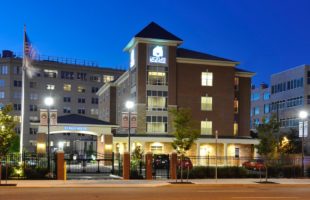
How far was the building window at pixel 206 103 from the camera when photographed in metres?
69.8

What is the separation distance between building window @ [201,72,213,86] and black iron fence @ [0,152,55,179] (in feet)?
129

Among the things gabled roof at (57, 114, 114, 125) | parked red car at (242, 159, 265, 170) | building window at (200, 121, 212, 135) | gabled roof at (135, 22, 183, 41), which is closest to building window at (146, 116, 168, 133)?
building window at (200, 121, 212, 135)

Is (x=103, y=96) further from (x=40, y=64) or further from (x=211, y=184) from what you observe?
(x=211, y=184)

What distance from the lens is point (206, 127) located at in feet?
228

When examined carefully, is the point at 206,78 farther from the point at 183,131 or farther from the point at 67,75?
the point at 67,75

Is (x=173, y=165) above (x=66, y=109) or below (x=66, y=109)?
below

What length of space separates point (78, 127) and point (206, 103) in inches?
833

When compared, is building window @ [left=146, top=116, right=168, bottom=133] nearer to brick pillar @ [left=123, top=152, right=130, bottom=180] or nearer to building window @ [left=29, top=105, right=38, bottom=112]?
brick pillar @ [left=123, top=152, right=130, bottom=180]

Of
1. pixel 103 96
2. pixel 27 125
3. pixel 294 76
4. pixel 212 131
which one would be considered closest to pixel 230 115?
pixel 212 131

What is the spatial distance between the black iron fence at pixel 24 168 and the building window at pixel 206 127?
3825 cm

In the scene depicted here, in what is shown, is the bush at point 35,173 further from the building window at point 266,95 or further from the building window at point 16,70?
the building window at point 16,70

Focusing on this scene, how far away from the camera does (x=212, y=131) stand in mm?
69562

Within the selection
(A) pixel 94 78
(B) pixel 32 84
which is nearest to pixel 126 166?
(B) pixel 32 84

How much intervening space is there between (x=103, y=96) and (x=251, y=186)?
69.2 m
